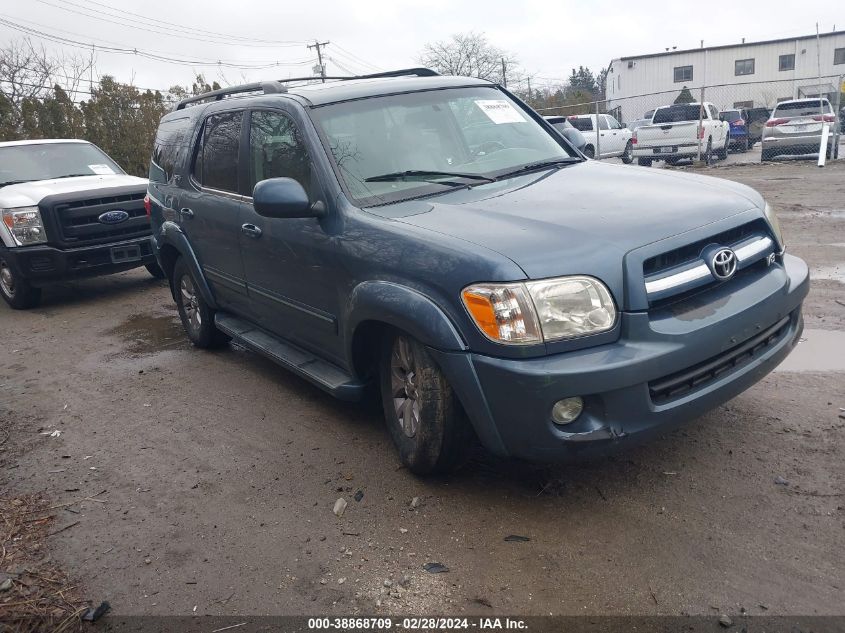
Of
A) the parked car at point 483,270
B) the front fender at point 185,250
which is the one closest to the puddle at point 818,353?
the parked car at point 483,270

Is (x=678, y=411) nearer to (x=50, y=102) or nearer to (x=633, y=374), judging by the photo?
(x=633, y=374)

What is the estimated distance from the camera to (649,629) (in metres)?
2.53

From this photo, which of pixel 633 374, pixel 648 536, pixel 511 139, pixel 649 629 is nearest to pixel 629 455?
pixel 648 536

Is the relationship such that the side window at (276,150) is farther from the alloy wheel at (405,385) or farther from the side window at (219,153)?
the alloy wheel at (405,385)

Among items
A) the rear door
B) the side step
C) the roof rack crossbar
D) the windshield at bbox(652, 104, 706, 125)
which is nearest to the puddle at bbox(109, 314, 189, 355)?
the side step

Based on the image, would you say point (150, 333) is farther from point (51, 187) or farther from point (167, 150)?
point (51, 187)

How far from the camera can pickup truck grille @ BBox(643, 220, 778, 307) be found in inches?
120

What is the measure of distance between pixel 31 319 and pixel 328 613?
22.2 feet

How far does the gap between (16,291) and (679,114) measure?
57.3 feet

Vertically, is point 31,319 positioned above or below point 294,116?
below

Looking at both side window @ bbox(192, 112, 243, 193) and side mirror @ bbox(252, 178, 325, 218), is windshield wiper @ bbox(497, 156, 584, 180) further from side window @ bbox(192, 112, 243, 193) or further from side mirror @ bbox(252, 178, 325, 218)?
side window @ bbox(192, 112, 243, 193)

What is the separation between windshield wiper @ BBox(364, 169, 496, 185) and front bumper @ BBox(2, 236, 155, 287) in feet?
18.6

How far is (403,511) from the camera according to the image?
3.43 metres

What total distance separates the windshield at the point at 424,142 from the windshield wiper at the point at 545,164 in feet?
0.09
